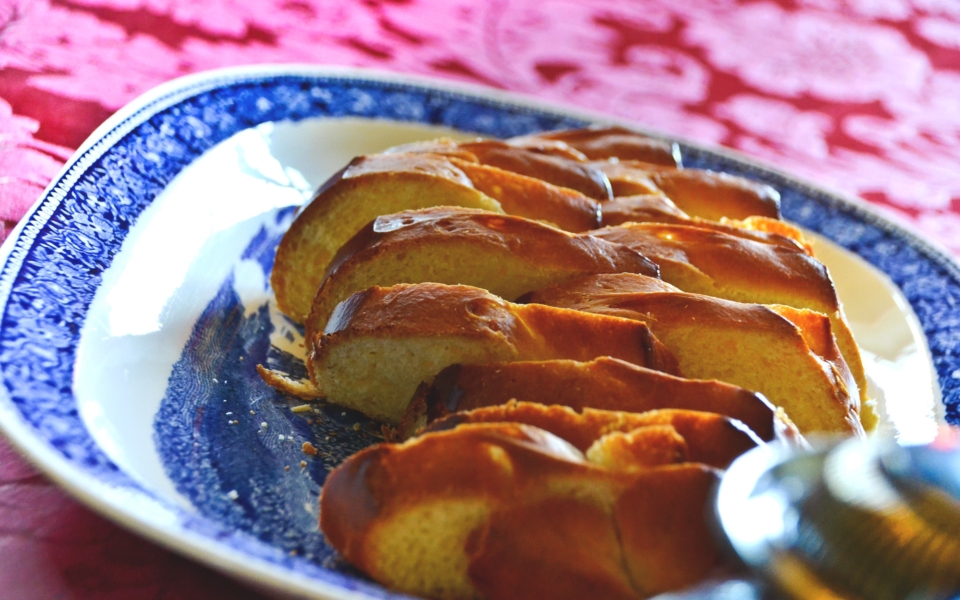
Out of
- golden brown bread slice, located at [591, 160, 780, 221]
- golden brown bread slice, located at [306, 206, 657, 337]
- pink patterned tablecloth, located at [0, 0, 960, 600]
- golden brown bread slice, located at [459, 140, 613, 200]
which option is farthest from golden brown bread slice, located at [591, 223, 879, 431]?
pink patterned tablecloth, located at [0, 0, 960, 600]

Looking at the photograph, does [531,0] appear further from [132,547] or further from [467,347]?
[132,547]

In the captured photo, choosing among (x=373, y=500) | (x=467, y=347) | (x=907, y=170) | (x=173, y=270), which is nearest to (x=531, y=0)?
(x=907, y=170)

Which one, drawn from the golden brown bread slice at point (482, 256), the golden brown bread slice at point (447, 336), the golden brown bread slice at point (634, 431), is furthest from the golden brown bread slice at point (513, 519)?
the golden brown bread slice at point (482, 256)

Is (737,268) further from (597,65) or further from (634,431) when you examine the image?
(597,65)

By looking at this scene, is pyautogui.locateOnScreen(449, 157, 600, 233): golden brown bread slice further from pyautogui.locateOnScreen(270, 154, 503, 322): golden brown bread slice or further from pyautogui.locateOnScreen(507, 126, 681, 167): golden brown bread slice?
pyautogui.locateOnScreen(507, 126, 681, 167): golden brown bread slice

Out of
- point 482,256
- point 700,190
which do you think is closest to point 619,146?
point 700,190

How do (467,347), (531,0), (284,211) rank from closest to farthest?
(467,347), (284,211), (531,0)
